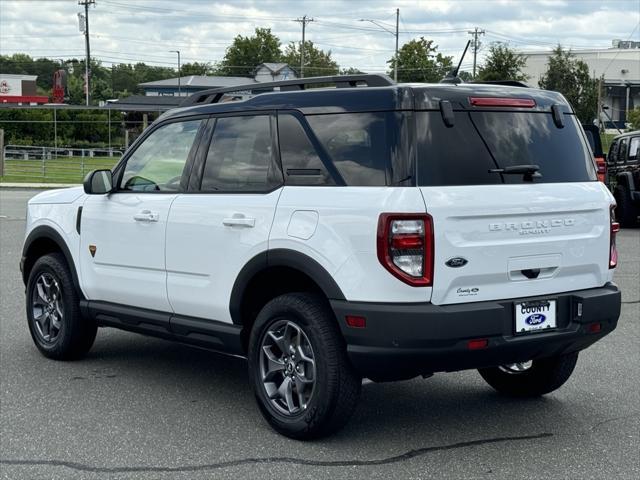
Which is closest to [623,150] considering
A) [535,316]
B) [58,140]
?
[535,316]

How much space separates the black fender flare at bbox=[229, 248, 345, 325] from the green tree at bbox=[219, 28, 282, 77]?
124151 mm

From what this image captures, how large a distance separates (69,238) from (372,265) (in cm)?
304

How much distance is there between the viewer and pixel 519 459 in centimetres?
500

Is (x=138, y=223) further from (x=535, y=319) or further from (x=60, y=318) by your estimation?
(x=535, y=319)

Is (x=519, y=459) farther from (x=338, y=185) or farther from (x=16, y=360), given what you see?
(x=16, y=360)

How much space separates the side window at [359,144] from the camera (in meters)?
4.96

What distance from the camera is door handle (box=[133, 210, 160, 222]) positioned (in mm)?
6230

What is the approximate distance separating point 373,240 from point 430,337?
546 millimetres

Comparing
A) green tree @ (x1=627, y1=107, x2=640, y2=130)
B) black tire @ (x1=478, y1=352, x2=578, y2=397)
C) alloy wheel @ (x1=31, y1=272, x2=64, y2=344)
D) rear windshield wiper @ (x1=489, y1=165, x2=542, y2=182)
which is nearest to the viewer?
rear windshield wiper @ (x1=489, y1=165, x2=542, y2=182)

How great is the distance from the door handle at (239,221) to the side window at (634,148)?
15.6 m

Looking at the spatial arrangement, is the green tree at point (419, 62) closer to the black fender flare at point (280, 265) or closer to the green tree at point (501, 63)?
the green tree at point (501, 63)

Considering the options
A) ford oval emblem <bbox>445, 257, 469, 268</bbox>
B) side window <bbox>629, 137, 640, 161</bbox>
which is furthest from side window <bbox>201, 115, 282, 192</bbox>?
side window <bbox>629, 137, 640, 161</bbox>

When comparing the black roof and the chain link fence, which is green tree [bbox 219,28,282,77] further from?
the black roof

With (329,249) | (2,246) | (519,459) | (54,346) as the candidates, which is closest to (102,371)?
(54,346)
